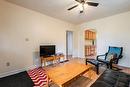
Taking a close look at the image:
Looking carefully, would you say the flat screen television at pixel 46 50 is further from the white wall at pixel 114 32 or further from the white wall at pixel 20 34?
the white wall at pixel 114 32

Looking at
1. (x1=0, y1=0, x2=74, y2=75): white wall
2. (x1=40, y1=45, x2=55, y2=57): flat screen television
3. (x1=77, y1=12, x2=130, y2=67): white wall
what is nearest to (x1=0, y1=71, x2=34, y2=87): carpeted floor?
(x1=0, y1=0, x2=74, y2=75): white wall

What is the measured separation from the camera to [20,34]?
389 cm

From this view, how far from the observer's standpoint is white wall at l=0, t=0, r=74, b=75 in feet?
11.3

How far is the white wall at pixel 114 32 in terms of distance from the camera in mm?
4844

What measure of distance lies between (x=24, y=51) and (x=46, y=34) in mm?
1412

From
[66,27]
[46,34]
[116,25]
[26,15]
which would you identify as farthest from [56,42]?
[116,25]

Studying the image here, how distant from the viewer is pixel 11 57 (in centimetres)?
363

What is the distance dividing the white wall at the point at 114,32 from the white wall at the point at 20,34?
2896 millimetres

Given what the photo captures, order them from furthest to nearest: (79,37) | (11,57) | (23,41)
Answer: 1. (79,37)
2. (23,41)
3. (11,57)

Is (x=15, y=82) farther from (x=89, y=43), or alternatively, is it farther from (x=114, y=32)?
(x=89, y=43)

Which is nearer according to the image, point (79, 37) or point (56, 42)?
point (56, 42)

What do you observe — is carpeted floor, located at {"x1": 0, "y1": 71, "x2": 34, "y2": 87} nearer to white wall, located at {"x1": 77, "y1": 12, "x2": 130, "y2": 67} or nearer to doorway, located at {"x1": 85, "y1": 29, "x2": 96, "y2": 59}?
white wall, located at {"x1": 77, "y1": 12, "x2": 130, "y2": 67}

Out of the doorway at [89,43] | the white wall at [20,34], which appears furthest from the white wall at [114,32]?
the white wall at [20,34]

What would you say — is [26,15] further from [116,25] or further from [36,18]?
[116,25]
